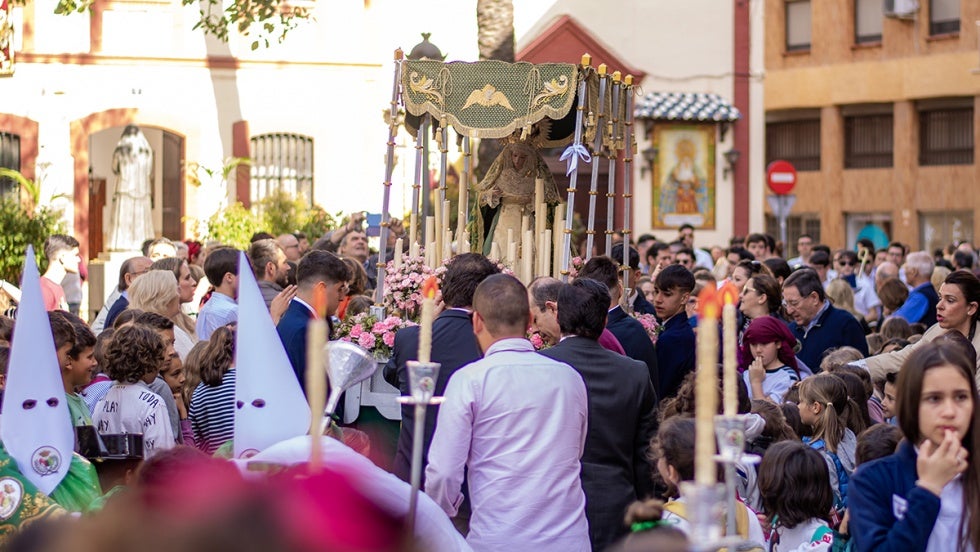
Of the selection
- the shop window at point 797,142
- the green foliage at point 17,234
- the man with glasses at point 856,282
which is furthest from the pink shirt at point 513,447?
the shop window at point 797,142

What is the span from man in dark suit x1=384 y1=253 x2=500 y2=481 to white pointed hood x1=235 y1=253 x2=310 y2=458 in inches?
50.3

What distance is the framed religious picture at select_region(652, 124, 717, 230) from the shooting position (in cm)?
2966

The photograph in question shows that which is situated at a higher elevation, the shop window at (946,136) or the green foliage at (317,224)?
the shop window at (946,136)

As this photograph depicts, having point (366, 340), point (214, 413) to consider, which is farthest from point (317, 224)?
point (214, 413)

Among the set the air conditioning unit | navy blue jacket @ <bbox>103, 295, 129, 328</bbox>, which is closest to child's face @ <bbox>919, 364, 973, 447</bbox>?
navy blue jacket @ <bbox>103, 295, 129, 328</bbox>

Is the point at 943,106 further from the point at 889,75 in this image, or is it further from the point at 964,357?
the point at 964,357

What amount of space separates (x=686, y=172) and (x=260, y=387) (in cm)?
2595

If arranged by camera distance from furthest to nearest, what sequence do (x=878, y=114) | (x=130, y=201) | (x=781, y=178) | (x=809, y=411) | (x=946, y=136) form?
1. (x=878, y=114)
2. (x=946, y=136)
3. (x=781, y=178)
4. (x=130, y=201)
5. (x=809, y=411)

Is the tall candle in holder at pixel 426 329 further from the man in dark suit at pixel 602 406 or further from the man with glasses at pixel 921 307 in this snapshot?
the man with glasses at pixel 921 307

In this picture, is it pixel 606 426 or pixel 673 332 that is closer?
pixel 606 426

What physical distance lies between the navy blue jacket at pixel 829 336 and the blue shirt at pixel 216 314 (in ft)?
11.6

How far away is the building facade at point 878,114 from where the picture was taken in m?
32.7

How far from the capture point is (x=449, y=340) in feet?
19.4

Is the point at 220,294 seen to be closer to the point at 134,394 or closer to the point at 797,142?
the point at 134,394
